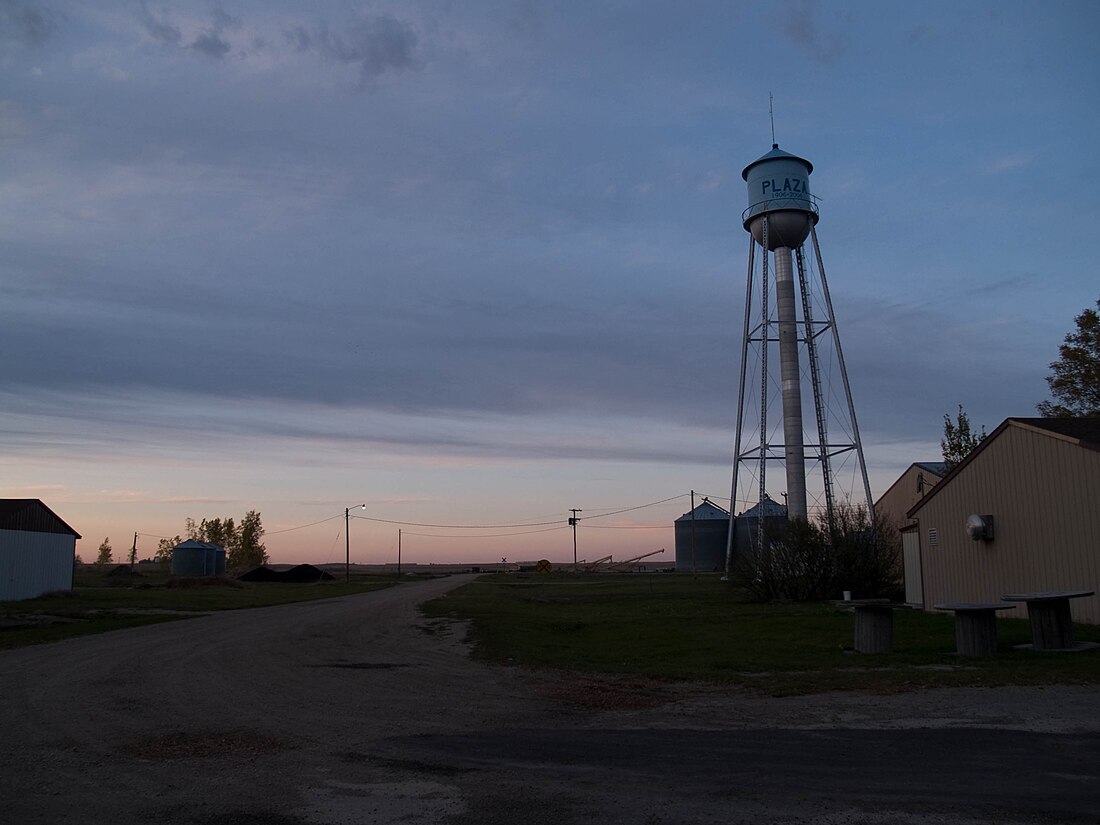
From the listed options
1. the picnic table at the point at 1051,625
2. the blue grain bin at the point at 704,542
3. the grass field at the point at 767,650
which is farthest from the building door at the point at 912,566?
the blue grain bin at the point at 704,542

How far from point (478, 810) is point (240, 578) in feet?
252

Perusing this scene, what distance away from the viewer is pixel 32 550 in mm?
40250

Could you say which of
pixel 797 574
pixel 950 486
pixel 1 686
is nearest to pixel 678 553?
pixel 797 574

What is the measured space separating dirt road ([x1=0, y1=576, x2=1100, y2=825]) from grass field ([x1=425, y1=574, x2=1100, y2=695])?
1.22 m

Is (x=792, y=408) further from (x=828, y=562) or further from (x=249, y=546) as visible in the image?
(x=249, y=546)

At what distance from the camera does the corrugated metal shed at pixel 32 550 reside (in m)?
38.0

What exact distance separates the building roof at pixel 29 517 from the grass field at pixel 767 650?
77.6 feet

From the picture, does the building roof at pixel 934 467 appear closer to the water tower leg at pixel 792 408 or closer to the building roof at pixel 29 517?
the water tower leg at pixel 792 408

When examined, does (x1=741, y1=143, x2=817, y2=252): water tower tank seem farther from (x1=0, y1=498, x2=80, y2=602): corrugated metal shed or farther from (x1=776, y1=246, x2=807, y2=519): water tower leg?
(x1=0, y1=498, x2=80, y2=602): corrugated metal shed

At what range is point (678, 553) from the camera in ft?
282

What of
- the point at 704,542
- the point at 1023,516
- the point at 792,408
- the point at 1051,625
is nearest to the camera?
the point at 1051,625

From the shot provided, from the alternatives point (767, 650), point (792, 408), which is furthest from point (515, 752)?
point (792, 408)

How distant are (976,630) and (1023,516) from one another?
6.79 metres

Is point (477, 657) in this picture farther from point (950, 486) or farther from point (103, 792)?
point (950, 486)
